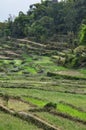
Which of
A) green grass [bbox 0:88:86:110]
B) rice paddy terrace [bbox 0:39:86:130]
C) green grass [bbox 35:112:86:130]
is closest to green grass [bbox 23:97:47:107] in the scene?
rice paddy terrace [bbox 0:39:86:130]

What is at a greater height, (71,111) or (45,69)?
(71,111)

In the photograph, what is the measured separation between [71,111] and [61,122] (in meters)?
3.42

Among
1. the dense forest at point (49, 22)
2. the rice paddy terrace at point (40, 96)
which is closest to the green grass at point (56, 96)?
the rice paddy terrace at point (40, 96)

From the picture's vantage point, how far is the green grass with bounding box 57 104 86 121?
2014 centimetres

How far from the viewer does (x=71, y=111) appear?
21.6 metres

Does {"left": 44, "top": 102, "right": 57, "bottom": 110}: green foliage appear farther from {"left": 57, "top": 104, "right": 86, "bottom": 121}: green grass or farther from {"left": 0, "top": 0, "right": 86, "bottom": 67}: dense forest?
{"left": 0, "top": 0, "right": 86, "bottom": 67}: dense forest

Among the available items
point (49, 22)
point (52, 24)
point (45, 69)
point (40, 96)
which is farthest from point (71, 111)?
point (49, 22)

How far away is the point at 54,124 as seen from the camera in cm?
1755

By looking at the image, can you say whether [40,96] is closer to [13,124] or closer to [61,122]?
[61,122]

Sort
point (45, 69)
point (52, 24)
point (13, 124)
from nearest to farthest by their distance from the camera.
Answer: point (13, 124) < point (45, 69) < point (52, 24)

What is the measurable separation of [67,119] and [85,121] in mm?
886

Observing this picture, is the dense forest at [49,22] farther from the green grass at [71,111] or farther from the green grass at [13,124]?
the green grass at [13,124]

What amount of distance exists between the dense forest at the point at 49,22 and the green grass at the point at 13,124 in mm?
56431

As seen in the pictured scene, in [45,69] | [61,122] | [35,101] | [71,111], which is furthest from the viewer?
[45,69]
